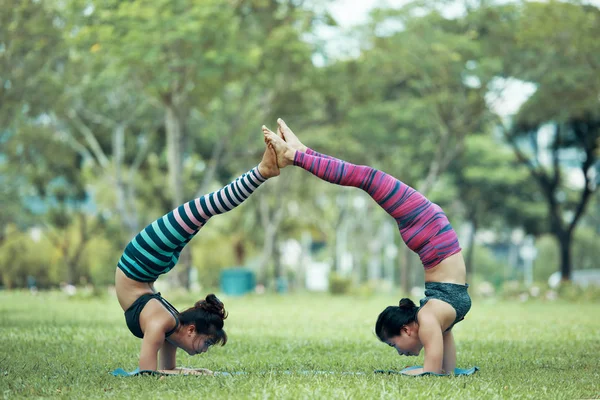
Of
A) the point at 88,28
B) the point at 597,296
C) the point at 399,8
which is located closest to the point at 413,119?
the point at 399,8

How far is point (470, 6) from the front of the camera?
2434 centimetres

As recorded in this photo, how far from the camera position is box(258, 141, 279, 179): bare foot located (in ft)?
20.8

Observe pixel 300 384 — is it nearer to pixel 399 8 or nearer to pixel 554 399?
pixel 554 399

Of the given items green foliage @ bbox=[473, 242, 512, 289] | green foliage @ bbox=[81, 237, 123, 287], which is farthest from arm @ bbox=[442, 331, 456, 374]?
green foliage @ bbox=[473, 242, 512, 289]

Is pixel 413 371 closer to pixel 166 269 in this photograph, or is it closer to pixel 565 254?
pixel 166 269

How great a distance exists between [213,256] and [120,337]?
27.9 m

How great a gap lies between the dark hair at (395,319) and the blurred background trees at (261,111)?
12325mm

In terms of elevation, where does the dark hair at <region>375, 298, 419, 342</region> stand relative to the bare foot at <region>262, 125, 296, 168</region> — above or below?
below

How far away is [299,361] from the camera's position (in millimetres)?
7547

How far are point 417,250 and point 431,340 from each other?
Answer: 0.66m

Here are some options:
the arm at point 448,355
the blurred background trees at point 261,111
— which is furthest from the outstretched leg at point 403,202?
the blurred background trees at point 261,111

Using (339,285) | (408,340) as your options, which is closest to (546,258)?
(339,285)

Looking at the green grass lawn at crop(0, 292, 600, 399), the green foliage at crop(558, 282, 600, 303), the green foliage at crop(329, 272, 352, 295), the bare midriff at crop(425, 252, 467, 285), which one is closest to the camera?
the green grass lawn at crop(0, 292, 600, 399)

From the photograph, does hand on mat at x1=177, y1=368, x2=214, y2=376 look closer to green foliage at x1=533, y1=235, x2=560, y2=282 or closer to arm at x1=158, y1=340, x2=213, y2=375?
arm at x1=158, y1=340, x2=213, y2=375
